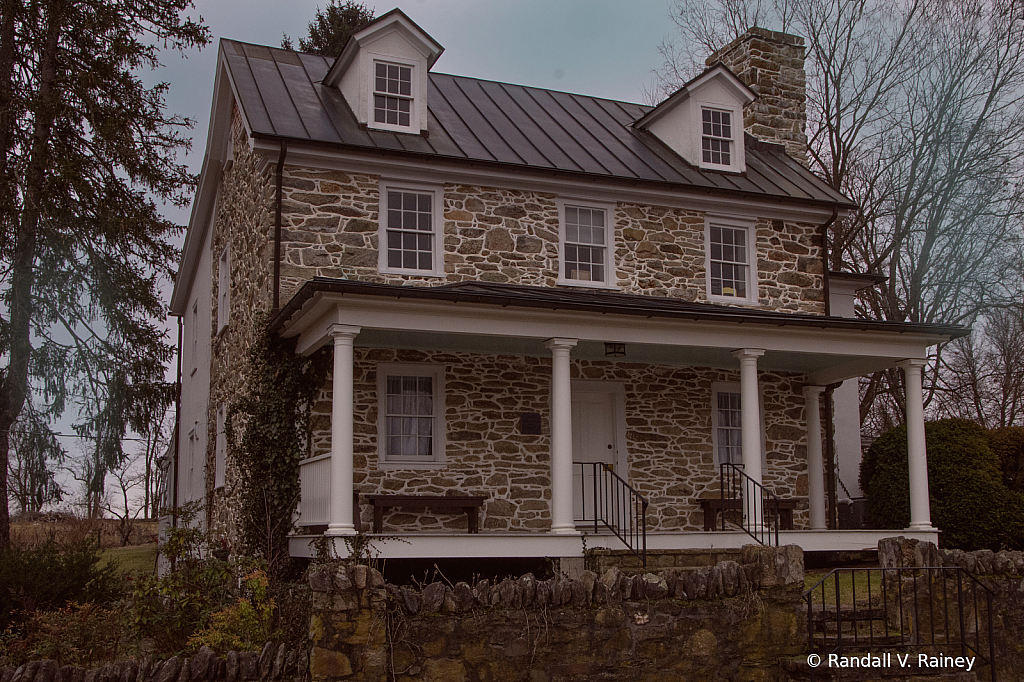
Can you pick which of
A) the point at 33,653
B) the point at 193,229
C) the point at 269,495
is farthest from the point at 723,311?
→ the point at 193,229

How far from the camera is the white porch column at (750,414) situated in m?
12.7

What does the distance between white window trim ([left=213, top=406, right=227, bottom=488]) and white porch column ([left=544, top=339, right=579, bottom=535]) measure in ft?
20.7

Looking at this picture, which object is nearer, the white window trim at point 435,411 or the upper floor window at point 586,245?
the white window trim at point 435,411

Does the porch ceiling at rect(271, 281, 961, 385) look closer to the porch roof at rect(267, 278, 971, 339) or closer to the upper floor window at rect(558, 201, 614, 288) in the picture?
the porch roof at rect(267, 278, 971, 339)

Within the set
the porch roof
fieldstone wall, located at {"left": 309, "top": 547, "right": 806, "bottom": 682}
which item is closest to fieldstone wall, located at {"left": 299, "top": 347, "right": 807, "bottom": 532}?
the porch roof

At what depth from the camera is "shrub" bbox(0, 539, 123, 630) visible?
36.2ft

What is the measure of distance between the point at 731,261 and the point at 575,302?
489cm

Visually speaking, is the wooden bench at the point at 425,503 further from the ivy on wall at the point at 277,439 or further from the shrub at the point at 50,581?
the shrub at the point at 50,581

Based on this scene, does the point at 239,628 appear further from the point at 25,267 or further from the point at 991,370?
the point at 991,370

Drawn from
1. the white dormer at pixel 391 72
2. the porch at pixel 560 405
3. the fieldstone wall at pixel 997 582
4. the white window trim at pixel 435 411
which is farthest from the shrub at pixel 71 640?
the white dormer at pixel 391 72

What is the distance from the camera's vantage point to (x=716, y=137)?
16750 millimetres

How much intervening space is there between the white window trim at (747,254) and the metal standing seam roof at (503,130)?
515 mm

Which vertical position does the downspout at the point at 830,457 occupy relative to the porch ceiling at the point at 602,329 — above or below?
below

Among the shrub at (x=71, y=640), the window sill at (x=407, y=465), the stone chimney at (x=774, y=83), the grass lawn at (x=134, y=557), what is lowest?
the grass lawn at (x=134, y=557)
